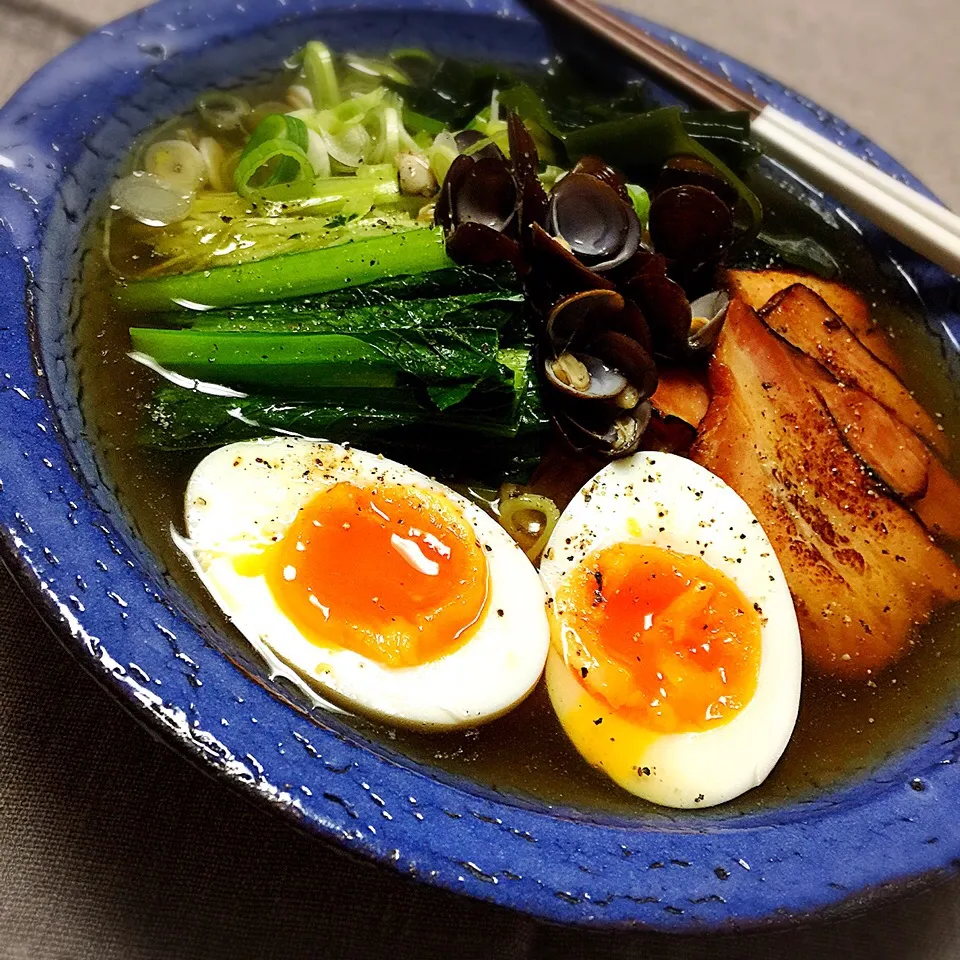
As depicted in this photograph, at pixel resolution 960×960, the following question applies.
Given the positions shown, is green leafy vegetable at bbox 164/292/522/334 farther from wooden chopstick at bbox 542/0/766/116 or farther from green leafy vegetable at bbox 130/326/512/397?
wooden chopstick at bbox 542/0/766/116

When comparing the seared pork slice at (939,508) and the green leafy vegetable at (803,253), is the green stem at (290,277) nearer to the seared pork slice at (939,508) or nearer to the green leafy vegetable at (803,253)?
the green leafy vegetable at (803,253)

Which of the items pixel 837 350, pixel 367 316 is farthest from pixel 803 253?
pixel 367 316

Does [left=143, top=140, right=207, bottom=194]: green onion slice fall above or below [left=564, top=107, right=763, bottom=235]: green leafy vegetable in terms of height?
below

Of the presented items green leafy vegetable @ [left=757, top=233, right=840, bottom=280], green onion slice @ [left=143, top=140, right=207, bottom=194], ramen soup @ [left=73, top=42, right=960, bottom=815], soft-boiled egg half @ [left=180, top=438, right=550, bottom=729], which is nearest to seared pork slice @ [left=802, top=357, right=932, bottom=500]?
ramen soup @ [left=73, top=42, right=960, bottom=815]

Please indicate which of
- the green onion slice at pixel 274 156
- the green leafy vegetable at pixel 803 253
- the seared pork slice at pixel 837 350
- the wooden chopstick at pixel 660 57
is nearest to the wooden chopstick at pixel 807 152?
the wooden chopstick at pixel 660 57

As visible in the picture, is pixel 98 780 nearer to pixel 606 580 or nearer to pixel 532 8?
pixel 606 580

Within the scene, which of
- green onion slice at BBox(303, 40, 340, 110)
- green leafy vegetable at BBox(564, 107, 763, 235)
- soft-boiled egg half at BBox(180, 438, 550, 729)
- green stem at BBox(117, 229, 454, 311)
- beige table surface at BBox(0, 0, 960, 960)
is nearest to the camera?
beige table surface at BBox(0, 0, 960, 960)
